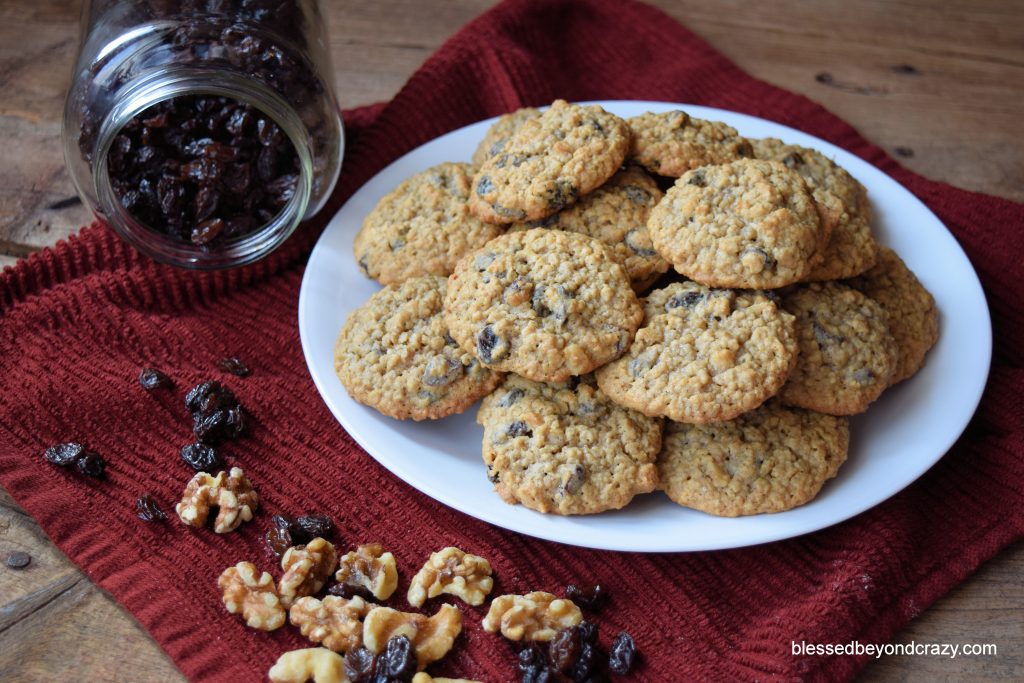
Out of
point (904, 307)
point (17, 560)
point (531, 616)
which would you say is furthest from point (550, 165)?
point (17, 560)

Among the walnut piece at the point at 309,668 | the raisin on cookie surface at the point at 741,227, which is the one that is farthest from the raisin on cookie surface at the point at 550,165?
the walnut piece at the point at 309,668

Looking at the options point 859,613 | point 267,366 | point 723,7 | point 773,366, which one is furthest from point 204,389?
point 723,7

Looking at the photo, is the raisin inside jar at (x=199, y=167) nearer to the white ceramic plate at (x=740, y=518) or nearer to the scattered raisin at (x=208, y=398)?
the white ceramic plate at (x=740, y=518)

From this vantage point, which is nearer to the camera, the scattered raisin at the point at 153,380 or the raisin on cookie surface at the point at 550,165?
the raisin on cookie surface at the point at 550,165

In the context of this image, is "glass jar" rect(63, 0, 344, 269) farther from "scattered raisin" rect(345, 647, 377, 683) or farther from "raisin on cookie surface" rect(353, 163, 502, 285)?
"scattered raisin" rect(345, 647, 377, 683)

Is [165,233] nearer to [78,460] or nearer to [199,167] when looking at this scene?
[199,167]

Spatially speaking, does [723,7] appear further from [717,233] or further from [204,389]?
[204,389]
